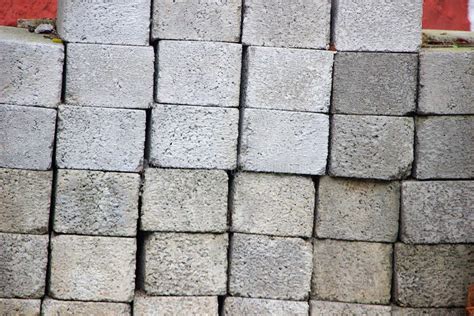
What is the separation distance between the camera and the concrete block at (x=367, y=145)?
5980mm

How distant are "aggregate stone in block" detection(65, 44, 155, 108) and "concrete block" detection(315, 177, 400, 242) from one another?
131cm

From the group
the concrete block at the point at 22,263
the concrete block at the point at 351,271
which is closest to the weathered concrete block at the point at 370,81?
the concrete block at the point at 351,271

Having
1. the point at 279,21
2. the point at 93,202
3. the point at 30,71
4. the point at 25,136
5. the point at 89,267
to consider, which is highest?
the point at 279,21

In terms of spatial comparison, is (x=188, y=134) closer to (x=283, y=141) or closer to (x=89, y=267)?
(x=283, y=141)

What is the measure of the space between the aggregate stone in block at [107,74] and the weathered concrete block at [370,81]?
118cm

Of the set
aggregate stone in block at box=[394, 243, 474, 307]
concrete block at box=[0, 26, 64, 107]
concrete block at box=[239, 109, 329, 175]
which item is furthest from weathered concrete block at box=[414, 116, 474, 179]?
concrete block at box=[0, 26, 64, 107]

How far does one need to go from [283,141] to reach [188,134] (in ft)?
1.92

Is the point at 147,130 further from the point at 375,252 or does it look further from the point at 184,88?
the point at 375,252

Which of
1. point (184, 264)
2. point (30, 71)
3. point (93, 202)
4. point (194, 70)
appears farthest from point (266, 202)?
point (30, 71)

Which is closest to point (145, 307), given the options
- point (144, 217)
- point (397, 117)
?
point (144, 217)

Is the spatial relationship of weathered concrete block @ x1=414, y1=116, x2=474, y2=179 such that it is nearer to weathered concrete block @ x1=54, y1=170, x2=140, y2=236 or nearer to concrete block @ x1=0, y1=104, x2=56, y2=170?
weathered concrete block @ x1=54, y1=170, x2=140, y2=236

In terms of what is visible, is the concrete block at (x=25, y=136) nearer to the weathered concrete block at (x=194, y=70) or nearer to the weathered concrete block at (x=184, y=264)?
the weathered concrete block at (x=194, y=70)

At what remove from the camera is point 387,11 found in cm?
593

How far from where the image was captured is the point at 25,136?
19.1ft
